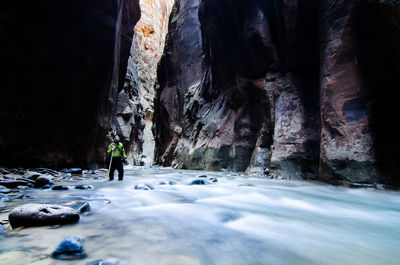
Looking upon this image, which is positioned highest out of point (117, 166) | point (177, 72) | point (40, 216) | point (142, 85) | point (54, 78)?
point (142, 85)

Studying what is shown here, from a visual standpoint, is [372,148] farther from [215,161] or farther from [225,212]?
[215,161]

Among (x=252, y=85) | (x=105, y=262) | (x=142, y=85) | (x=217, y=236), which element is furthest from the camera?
(x=142, y=85)

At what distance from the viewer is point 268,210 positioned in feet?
8.79

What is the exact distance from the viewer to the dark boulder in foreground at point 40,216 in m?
1.68

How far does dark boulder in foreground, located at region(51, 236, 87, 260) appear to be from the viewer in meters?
1.20

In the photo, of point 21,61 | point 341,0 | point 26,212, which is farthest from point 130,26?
point 26,212

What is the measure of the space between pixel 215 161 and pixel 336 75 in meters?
6.84

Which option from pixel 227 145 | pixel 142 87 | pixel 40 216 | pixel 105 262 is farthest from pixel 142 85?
pixel 105 262

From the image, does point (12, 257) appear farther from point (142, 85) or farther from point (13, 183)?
point (142, 85)

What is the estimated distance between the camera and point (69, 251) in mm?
1237

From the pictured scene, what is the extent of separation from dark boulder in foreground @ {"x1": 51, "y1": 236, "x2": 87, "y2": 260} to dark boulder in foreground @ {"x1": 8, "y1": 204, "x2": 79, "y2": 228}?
64 centimetres

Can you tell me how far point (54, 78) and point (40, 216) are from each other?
7.65 metres

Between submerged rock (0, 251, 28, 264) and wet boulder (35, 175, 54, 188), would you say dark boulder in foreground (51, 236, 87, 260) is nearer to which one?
submerged rock (0, 251, 28, 264)

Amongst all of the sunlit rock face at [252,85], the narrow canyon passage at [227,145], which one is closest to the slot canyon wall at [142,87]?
the narrow canyon passage at [227,145]
